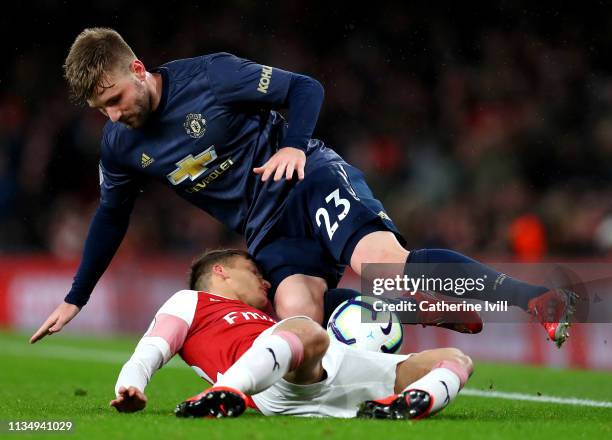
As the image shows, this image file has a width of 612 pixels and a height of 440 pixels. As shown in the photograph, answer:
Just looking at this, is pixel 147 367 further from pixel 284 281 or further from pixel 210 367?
pixel 284 281

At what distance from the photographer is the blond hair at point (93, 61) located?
5078 millimetres

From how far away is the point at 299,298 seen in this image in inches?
212

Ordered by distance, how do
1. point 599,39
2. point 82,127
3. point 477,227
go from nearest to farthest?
point 477,227, point 599,39, point 82,127

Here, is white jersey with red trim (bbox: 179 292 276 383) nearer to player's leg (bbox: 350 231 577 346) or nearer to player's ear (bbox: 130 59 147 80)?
player's leg (bbox: 350 231 577 346)

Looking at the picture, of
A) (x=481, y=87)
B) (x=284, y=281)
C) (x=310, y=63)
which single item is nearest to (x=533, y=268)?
(x=284, y=281)

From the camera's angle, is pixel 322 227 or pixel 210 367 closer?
pixel 210 367

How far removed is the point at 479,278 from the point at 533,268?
4498mm

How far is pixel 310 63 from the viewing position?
15602 millimetres

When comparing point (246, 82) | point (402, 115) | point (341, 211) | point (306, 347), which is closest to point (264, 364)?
point (306, 347)

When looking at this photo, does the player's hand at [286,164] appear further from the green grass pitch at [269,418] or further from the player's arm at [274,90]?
the green grass pitch at [269,418]

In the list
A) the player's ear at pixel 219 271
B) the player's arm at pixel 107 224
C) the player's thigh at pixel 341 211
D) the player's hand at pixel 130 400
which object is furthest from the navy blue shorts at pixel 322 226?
the player's hand at pixel 130 400

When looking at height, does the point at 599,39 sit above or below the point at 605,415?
above

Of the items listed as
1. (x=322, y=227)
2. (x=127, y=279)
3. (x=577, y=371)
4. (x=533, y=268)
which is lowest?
(x=127, y=279)

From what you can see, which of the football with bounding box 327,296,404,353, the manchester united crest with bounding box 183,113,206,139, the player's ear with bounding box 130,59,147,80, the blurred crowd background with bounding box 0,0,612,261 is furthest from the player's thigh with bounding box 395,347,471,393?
the blurred crowd background with bounding box 0,0,612,261
